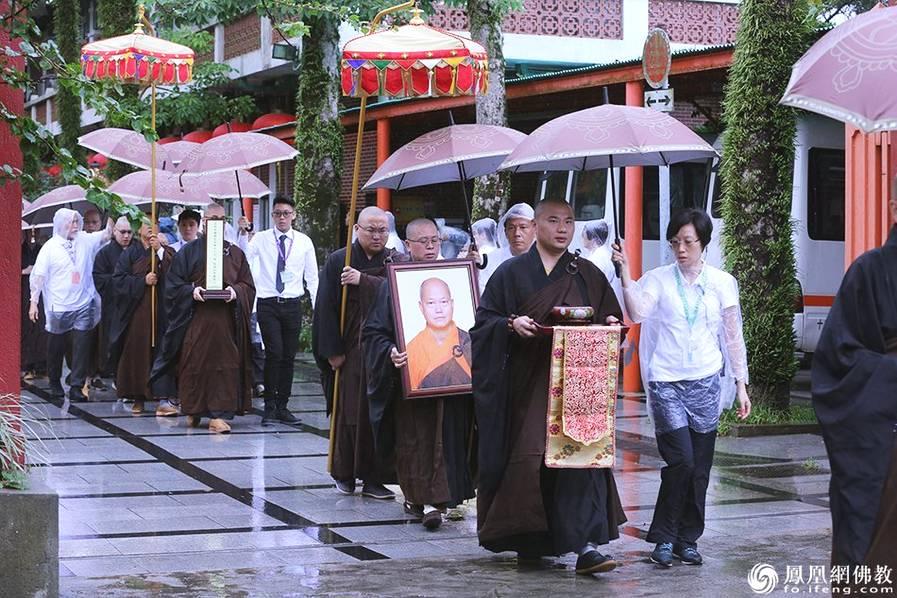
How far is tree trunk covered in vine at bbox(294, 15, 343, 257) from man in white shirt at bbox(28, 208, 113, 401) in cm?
577

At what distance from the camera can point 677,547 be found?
7312 mm

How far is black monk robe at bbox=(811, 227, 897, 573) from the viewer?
4754 millimetres

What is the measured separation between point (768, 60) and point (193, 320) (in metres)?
5.61

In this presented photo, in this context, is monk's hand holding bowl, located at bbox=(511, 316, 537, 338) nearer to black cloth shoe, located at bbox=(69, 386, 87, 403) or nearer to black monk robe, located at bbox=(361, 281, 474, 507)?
black monk robe, located at bbox=(361, 281, 474, 507)

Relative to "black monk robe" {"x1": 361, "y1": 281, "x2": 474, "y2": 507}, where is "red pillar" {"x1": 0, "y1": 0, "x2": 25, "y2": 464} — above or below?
above

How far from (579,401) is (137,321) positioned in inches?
326

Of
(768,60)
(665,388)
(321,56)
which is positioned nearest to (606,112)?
(665,388)

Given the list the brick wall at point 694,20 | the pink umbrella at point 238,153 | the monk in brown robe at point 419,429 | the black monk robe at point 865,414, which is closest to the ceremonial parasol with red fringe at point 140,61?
the pink umbrella at point 238,153

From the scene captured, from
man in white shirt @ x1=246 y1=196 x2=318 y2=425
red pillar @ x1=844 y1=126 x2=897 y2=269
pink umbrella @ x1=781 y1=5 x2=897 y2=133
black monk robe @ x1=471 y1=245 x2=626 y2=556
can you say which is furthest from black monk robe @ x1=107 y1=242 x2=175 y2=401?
pink umbrella @ x1=781 y1=5 x2=897 y2=133

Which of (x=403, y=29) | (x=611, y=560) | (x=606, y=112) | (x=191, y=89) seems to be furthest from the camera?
(x=191, y=89)

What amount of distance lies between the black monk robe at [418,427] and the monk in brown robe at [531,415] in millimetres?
1135

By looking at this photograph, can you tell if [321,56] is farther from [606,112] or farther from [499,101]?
[606,112]

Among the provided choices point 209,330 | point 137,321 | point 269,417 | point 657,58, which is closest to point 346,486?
point 209,330

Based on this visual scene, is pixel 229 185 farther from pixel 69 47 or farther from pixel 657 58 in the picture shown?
pixel 69 47
